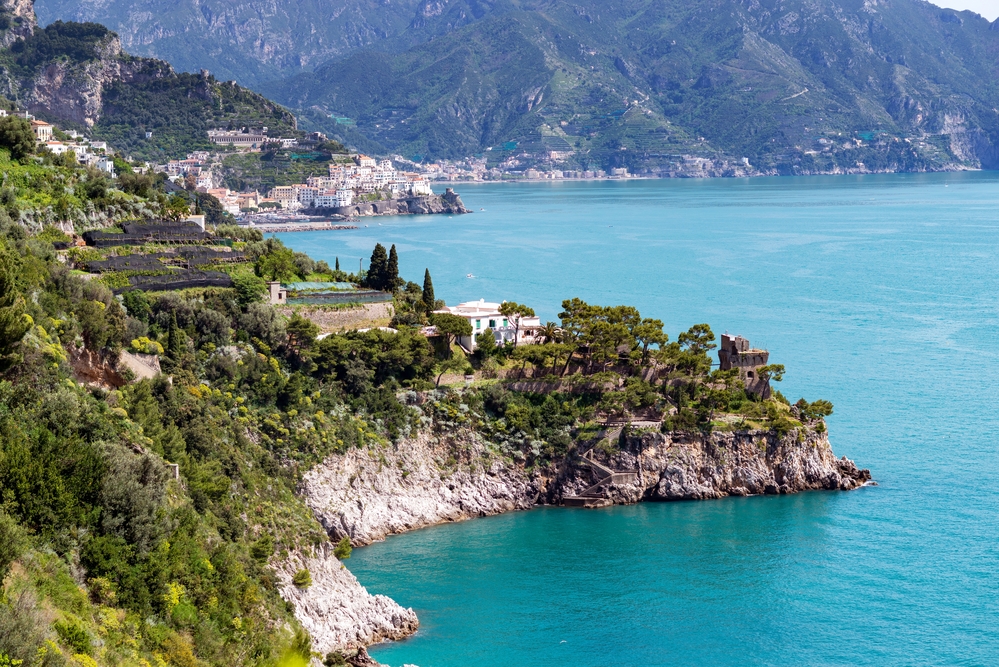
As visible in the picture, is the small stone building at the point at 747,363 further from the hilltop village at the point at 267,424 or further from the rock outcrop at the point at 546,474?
the rock outcrop at the point at 546,474

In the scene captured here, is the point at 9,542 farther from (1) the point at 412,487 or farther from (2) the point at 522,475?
(2) the point at 522,475

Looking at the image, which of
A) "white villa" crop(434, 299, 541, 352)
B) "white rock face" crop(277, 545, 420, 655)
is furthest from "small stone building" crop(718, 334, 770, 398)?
"white rock face" crop(277, 545, 420, 655)

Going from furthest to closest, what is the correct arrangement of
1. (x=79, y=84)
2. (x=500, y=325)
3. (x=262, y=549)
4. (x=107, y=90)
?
(x=107, y=90), (x=79, y=84), (x=500, y=325), (x=262, y=549)

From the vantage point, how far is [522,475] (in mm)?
42500

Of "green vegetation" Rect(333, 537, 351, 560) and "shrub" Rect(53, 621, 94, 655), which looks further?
"green vegetation" Rect(333, 537, 351, 560)

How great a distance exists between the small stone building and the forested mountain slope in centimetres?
12154

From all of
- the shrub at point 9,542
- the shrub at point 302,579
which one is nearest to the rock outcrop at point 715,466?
the shrub at point 302,579

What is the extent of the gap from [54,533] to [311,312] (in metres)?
23.2

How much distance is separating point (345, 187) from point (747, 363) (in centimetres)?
12676

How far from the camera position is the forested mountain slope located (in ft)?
517

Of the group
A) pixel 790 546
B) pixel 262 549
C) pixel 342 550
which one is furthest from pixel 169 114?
pixel 262 549

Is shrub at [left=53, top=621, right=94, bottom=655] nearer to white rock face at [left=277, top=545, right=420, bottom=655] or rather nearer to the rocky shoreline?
white rock face at [left=277, top=545, right=420, bottom=655]

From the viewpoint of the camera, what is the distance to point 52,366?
30.1 metres

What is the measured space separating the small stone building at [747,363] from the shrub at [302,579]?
772 inches
